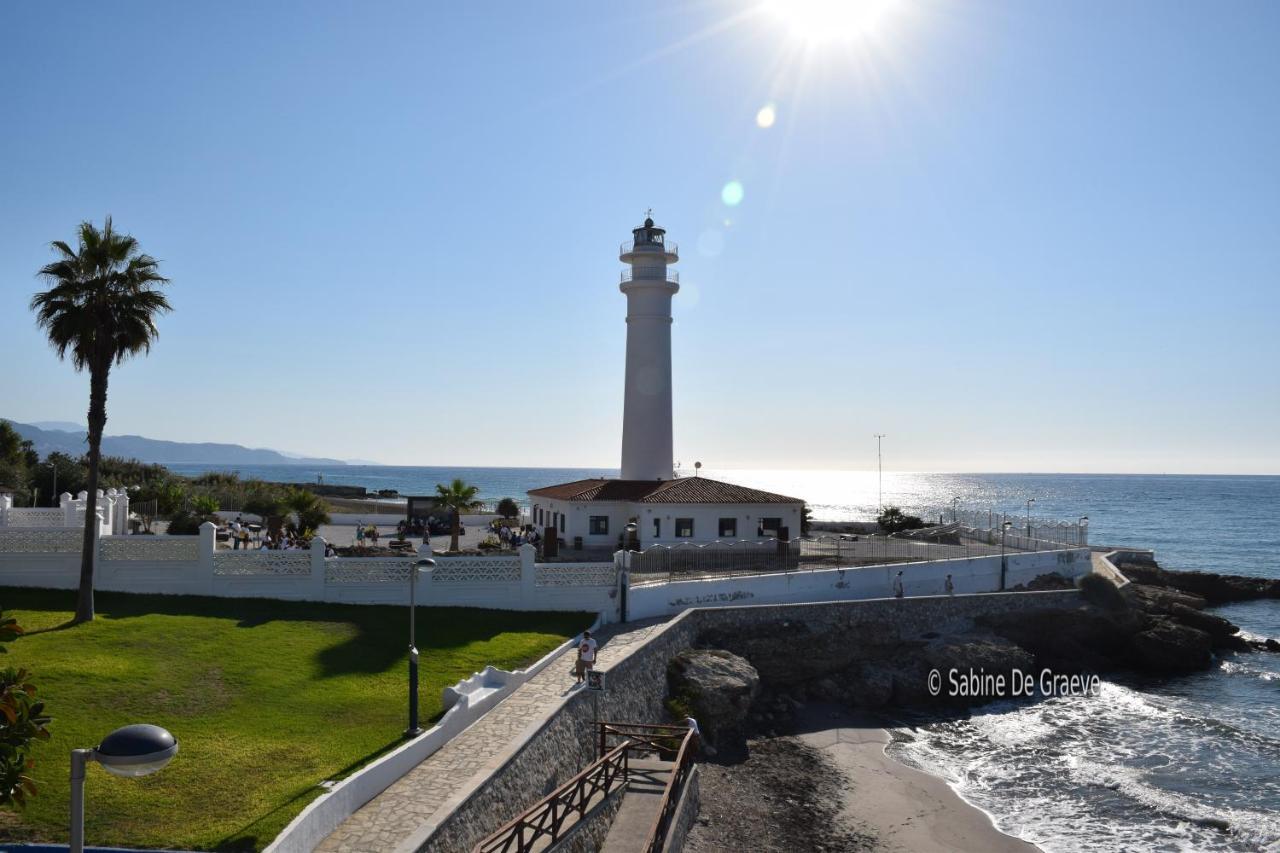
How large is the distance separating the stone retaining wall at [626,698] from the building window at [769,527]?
21.2ft

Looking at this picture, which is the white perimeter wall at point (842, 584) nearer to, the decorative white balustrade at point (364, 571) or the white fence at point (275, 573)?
the white fence at point (275, 573)

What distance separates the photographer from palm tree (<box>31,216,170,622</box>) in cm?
2003

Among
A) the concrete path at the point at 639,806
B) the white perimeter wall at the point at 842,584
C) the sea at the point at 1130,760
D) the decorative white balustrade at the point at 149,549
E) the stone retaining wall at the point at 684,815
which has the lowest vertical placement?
the sea at the point at 1130,760

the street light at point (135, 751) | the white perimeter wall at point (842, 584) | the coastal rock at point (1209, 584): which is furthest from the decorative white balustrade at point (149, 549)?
the coastal rock at point (1209, 584)

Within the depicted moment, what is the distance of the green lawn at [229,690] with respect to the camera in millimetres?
11250

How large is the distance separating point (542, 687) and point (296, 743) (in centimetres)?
558

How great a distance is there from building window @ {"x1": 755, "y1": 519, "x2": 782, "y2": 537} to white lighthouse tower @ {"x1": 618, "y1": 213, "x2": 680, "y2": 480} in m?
6.52

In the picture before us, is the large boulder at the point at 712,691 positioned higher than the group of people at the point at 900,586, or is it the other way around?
the group of people at the point at 900,586

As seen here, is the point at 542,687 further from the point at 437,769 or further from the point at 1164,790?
the point at 1164,790

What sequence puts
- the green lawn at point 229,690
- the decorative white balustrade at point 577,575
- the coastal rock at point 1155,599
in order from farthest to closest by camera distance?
the coastal rock at point 1155,599
the decorative white balustrade at point 577,575
the green lawn at point 229,690

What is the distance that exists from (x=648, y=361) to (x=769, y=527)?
31.4 ft

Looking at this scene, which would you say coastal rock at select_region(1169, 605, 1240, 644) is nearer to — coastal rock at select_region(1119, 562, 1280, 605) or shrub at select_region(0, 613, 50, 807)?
coastal rock at select_region(1119, 562, 1280, 605)

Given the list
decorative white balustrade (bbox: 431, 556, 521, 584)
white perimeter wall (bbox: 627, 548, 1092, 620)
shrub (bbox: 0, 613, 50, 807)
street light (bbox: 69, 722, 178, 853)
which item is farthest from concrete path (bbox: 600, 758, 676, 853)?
street light (bbox: 69, 722, 178, 853)

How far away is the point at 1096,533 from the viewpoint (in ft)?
329
